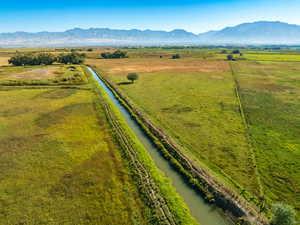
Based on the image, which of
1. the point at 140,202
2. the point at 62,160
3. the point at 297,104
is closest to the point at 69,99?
the point at 62,160

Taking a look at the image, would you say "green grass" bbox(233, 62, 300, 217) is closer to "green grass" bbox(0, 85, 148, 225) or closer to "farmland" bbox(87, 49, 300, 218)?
"farmland" bbox(87, 49, 300, 218)

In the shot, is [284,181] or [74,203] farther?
[284,181]

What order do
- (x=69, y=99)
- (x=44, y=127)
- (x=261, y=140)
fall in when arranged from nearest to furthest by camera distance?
(x=261, y=140), (x=44, y=127), (x=69, y=99)

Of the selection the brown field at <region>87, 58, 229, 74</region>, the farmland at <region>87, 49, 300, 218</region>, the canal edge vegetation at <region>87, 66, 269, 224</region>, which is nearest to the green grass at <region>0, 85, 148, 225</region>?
the canal edge vegetation at <region>87, 66, 269, 224</region>

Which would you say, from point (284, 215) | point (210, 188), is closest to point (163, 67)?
point (210, 188)

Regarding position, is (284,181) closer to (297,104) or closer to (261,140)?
(261,140)

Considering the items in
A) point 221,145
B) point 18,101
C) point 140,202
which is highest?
point 18,101

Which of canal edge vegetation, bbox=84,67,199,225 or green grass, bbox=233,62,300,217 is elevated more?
green grass, bbox=233,62,300,217

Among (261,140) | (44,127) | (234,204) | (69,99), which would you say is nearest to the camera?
(234,204)
